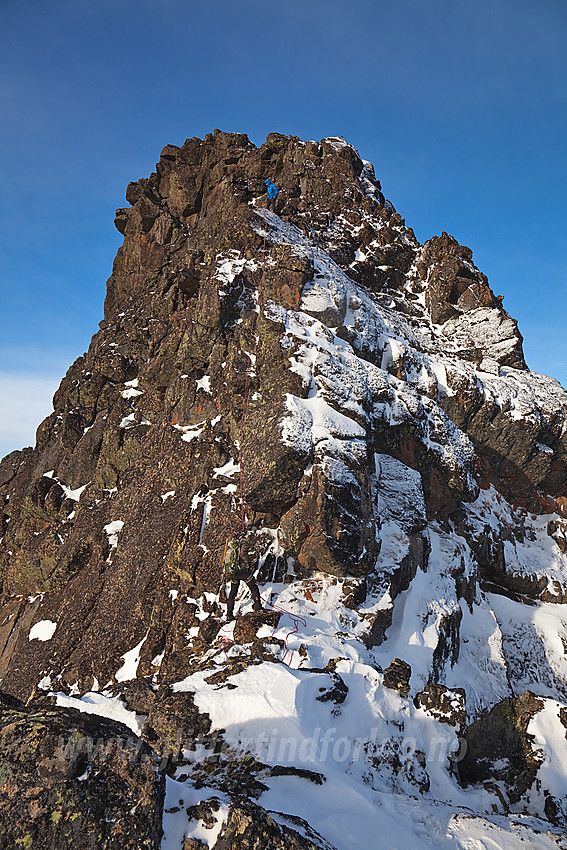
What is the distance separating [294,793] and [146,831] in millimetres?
3762

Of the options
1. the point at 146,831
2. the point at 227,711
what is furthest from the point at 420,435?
the point at 146,831

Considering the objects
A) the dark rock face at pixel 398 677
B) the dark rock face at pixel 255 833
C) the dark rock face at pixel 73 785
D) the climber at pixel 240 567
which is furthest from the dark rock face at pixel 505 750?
the dark rock face at pixel 73 785

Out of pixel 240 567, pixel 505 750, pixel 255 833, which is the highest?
pixel 240 567

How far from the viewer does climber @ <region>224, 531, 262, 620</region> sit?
15328mm

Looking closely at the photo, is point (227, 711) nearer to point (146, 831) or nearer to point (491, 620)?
point (146, 831)

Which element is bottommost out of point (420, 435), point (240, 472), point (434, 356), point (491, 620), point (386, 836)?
point (386, 836)

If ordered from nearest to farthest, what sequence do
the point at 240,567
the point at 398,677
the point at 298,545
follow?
the point at 398,677, the point at 240,567, the point at 298,545

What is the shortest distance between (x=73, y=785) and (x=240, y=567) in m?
10.2

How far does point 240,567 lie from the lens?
15297 millimetres

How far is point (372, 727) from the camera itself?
37.6ft

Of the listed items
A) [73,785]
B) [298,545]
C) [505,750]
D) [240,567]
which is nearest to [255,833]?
[73,785]

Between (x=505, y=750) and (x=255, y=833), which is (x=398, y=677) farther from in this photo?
(x=255, y=833)

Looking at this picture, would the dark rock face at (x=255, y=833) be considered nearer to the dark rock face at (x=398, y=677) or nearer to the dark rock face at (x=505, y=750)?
the dark rock face at (x=398, y=677)

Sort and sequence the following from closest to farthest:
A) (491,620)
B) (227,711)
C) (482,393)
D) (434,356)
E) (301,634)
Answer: (227,711) < (301,634) < (491,620) < (482,393) < (434,356)
